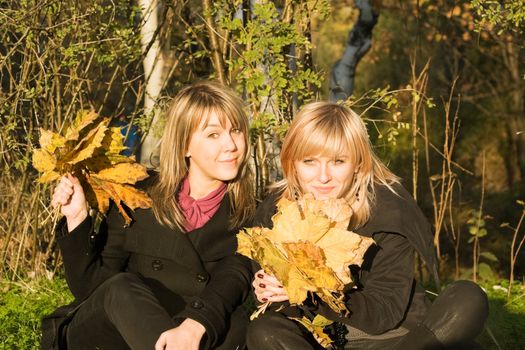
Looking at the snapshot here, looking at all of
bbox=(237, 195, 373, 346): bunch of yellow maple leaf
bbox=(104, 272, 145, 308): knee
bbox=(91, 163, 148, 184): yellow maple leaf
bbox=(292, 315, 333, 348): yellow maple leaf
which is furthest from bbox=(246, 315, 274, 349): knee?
bbox=(91, 163, 148, 184): yellow maple leaf

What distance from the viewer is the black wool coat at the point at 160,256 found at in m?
3.58

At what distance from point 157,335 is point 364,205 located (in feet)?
2.94

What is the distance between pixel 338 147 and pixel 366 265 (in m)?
0.45

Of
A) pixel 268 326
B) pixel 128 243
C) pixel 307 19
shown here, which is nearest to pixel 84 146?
pixel 128 243

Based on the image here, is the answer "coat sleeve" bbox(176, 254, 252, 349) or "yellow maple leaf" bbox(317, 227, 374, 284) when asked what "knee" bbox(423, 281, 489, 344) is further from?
"coat sleeve" bbox(176, 254, 252, 349)

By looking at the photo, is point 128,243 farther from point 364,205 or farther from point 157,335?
point 364,205

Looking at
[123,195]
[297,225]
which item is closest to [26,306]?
[123,195]

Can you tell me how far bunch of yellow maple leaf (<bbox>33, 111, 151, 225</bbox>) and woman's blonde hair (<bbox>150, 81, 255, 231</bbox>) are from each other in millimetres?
96

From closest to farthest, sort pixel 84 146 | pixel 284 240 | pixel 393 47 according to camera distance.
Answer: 1. pixel 284 240
2. pixel 84 146
3. pixel 393 47

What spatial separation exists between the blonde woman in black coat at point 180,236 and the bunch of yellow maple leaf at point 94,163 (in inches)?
2.4

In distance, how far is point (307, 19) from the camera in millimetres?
4988

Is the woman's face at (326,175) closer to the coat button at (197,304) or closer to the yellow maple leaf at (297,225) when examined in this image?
the yellow maple leaf at (297,225)

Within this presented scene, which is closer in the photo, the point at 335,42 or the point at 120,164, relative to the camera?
the point at 120,164

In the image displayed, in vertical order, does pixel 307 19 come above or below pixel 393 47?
above
